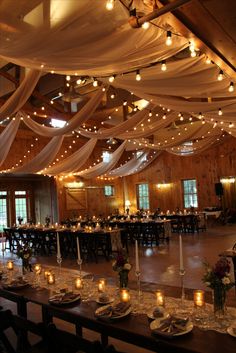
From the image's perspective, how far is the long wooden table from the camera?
194 cm

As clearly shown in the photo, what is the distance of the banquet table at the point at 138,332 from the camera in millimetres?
1947

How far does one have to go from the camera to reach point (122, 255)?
2.93 m

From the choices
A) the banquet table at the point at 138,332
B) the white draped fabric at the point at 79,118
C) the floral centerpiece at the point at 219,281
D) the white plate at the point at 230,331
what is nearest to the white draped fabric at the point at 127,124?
the white draped fabric at the point at 79,118

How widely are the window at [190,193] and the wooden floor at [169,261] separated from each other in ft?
13.5

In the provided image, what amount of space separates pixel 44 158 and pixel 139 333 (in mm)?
8074

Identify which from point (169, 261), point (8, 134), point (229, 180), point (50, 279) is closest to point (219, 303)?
point (50, 279)

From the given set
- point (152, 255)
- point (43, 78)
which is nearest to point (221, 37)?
point (152, 255)

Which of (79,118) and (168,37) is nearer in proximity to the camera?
(168,37)

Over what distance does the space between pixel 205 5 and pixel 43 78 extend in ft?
32.5

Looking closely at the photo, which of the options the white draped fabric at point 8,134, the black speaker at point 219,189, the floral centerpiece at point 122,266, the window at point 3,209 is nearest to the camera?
the floral centerpiece at point 122,266

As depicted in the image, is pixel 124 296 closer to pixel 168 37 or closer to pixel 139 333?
pixel 139 333

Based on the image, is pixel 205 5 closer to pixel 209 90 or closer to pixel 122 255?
pixel 209 90

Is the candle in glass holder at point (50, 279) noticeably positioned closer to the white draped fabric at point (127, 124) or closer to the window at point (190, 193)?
the white draped fabric at point (127, 124)

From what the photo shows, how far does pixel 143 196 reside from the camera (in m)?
17.3
